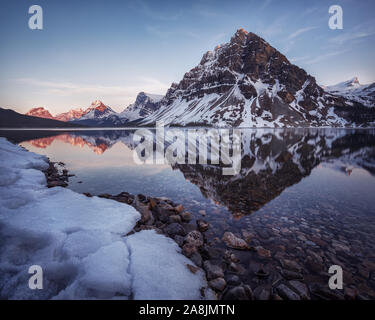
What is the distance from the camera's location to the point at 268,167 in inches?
902

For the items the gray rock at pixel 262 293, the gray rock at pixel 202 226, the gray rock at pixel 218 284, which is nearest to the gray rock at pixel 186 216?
the gray rock at pixel 202 226

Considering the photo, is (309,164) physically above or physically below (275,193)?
above

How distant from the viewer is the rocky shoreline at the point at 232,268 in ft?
18.8

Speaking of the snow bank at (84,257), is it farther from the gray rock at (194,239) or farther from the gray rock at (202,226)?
the gray rock at (202,226)

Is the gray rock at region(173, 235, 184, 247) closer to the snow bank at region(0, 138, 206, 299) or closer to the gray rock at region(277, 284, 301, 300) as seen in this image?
the snow bank at region(0, 138, 206, 299)

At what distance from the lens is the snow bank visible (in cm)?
507

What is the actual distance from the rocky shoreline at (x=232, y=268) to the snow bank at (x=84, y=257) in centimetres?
60

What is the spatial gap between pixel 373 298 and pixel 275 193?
9275 millimetres

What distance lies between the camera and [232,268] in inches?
270

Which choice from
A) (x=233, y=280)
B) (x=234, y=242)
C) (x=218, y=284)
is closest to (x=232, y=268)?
(x=233, y=280)

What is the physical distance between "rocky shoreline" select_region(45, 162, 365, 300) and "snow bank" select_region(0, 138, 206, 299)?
60 centimetres
